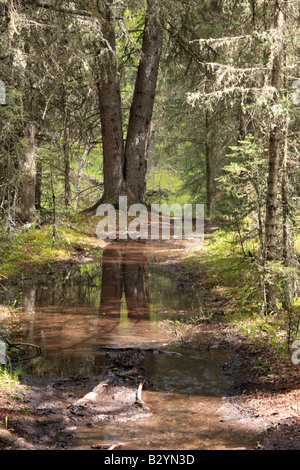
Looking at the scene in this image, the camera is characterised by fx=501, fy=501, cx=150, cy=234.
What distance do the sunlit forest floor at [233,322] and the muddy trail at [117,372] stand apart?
0.14 meters

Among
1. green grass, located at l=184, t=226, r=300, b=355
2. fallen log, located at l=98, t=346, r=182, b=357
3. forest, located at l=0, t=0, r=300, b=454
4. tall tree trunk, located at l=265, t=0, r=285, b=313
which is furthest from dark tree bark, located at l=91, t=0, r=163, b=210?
fallen log, located at l=98, t=346, r=182, b=357

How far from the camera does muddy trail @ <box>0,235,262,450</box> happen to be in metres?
4.41

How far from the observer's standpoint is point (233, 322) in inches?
318

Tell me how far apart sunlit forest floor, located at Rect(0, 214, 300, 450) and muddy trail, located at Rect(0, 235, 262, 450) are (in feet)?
0.46

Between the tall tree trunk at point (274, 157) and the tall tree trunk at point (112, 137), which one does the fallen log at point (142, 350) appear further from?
the tall tree trunk at point (112, 137)

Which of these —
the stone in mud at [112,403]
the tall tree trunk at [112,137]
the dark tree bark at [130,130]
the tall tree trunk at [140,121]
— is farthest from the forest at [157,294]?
the tall tree trunk at [140,121]

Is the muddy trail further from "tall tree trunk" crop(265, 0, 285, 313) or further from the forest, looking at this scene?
"tall tree trunk" crop(265, 0, 285, 313)

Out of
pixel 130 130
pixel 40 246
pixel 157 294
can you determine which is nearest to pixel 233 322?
pixel 157 294

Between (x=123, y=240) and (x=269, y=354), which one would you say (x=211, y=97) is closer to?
(x=269, y=354)

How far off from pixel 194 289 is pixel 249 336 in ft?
10.7

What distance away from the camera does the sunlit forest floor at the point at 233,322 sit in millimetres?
4792

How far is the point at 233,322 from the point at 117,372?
270 cm
